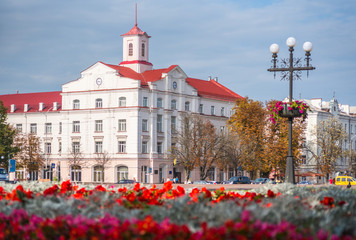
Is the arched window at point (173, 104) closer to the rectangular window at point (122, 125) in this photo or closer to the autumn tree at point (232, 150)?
the rectangular window at point (122, 125)

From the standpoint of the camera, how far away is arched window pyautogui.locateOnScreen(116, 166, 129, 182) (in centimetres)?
8225

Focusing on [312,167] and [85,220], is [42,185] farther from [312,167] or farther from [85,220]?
[312,167]

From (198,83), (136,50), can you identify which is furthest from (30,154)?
(198,83)

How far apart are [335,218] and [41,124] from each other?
282 ft

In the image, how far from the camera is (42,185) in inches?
810

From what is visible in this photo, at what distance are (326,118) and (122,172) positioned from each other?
143 ft

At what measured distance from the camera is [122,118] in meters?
83.8

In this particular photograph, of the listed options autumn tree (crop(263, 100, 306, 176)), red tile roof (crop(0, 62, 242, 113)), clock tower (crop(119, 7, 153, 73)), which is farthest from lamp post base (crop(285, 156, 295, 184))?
clock tower (crop(119, 7, 153, 73))

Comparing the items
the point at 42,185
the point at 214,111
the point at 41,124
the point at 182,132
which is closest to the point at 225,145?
the point at 182,132

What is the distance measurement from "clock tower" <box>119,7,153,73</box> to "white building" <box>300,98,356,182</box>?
29.3 metres

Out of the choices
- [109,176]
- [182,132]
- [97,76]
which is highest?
[97,76]

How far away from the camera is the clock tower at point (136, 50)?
89.9 m

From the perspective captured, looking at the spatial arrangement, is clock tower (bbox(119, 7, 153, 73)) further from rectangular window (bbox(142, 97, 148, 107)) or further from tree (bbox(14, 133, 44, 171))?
tree (bbox(14, 133, 44, 171))

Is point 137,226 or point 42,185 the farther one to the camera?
point 42,185
